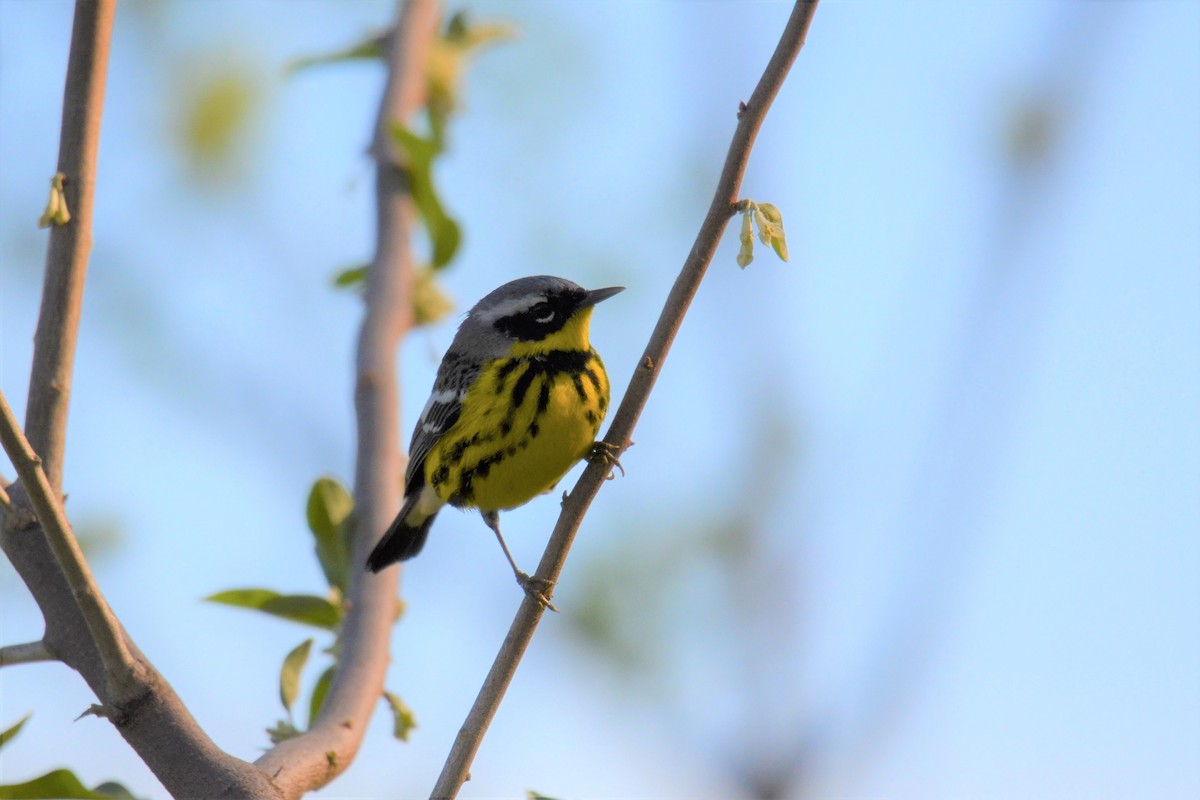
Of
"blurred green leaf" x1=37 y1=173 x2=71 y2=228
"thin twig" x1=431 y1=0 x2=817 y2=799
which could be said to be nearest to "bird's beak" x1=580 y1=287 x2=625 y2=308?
"thin twig" x1=431 y1=0 x2=817 y2=799

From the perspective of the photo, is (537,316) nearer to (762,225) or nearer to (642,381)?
(642,381)

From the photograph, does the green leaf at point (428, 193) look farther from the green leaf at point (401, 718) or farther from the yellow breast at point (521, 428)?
the green leaf at point (401, 718)

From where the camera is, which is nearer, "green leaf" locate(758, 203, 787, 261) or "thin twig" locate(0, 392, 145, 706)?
"thin twig" locate(0, 392, 145, 706)

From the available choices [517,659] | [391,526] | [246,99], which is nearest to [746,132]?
[517,659]

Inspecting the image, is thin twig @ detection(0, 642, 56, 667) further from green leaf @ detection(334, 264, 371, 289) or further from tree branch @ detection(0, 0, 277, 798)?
green leaf @ detection(334, 264, 371, 289)

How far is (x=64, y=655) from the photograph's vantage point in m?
2.35

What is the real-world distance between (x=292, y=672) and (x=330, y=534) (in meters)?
0.42

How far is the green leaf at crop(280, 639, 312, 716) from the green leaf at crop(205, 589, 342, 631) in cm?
7

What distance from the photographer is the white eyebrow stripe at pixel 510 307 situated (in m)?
4.67

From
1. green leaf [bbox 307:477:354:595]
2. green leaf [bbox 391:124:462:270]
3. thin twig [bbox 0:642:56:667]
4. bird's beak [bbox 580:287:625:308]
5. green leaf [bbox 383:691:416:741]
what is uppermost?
green leaf [bbox 391:124:462:270]

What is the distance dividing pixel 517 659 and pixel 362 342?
1629mm

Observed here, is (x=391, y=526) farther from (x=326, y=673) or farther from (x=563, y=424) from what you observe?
(x=563, y=424)

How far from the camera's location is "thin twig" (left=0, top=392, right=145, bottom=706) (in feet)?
6.48

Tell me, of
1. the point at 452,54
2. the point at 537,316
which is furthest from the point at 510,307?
the point at 452,54
